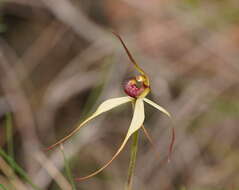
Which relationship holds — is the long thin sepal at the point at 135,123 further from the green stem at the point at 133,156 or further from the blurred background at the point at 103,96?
the blurred background at the point at 103,96

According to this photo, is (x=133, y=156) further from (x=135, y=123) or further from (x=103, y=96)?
(x=103, y=96)

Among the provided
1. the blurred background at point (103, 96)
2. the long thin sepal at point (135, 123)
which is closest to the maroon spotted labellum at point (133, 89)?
the long thin sepal at point (135, 123)

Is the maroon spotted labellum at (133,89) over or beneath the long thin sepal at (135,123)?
over

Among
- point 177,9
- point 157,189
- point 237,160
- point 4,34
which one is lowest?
point 157,189

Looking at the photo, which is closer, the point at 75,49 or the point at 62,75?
the point at 62,75

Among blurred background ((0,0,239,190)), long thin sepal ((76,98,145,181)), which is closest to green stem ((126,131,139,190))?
long thin sepal ((76,98,145,181))

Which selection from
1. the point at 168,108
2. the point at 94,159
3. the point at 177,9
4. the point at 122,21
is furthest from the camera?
the point at 122,21

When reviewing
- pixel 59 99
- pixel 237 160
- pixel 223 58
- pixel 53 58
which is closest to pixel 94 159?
pixel 59 99

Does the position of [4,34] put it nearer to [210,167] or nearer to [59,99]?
[59,99]
